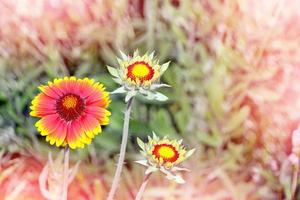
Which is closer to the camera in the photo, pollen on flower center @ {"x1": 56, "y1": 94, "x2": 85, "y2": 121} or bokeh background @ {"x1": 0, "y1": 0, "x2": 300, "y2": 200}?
pollen on flower center @ {"x1": 56, "y1": 94, "x2": 85, "y2": 121}

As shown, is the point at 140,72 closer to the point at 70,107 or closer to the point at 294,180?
the point at 70,107

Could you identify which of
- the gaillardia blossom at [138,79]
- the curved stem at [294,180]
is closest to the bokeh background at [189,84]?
the curved stem at [294,180]

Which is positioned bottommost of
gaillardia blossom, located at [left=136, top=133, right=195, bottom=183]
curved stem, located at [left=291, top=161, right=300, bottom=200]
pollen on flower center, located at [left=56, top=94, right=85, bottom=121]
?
gaillardia blossom, located at [left=136, top=133, right=195, bottom=183]

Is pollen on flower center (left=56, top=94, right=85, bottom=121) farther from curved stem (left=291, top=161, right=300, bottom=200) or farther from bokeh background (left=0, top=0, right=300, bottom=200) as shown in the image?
curved stem (left=291, top=161, right=300, bottom=200)

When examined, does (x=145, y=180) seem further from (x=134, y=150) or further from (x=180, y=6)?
(x=180, y=6)

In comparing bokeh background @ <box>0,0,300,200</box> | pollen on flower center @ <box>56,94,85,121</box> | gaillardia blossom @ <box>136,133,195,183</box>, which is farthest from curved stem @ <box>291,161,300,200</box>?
pollen on flower center @ <box>56,94,85,121</box>

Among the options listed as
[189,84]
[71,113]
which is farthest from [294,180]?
[71,113]

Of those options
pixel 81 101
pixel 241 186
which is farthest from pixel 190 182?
pixel 81 101
